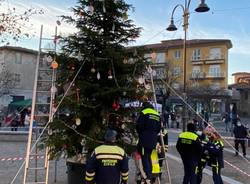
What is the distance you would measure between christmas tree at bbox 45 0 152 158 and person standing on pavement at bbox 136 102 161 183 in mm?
629

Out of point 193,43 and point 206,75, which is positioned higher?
point 193,43

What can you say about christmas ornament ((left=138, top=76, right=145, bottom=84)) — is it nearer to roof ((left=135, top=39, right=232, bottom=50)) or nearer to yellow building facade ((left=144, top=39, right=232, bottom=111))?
yellow building facade ((left=144, top=39, right=232, bottom=111))

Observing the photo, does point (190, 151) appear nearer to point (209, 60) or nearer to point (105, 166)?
point (105, 166)

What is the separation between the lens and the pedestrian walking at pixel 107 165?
6461 mm

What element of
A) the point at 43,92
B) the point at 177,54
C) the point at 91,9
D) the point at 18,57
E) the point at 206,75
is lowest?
the point at 43,92

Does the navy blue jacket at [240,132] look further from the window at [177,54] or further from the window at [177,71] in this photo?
the window at [177,54]

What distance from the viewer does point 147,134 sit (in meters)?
9.48

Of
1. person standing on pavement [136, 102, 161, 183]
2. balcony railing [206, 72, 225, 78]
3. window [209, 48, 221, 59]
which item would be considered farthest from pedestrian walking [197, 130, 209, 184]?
window [209, 48, 221, 59]

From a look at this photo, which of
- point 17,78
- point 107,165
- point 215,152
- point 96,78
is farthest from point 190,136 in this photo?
point 17,78

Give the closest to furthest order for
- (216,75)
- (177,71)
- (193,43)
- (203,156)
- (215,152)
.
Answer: (215,152)
(203,156)
(177,71)
(216,75)
(193,43)

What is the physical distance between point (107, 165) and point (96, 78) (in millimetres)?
4040

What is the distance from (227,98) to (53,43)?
2390 inches

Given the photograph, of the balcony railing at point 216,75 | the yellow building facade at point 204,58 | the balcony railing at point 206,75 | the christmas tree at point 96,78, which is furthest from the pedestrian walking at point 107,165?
the balcony railing at point 216,75

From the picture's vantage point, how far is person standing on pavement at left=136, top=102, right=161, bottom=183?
9492 millimetres
